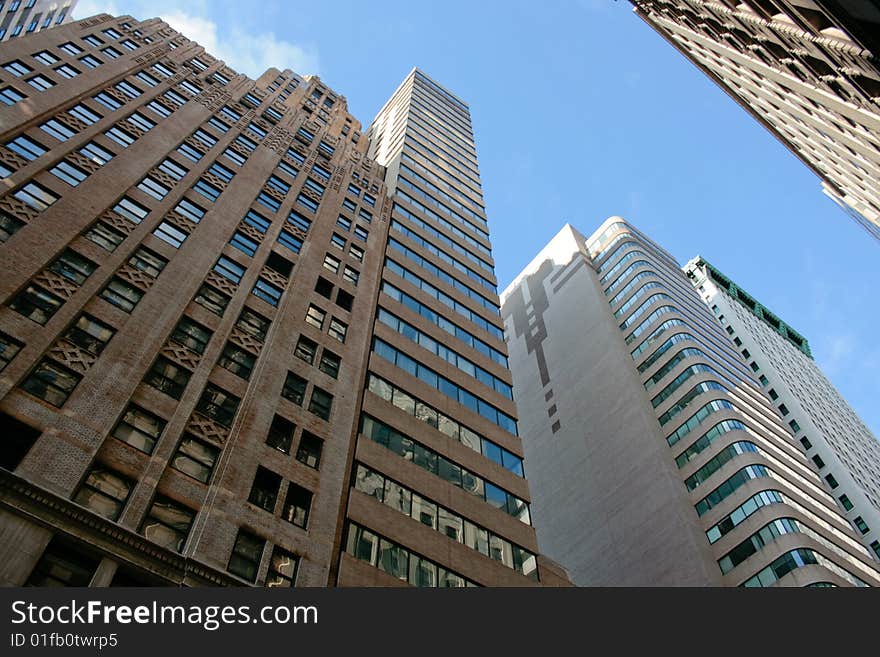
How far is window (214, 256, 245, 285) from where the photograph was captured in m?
31.5

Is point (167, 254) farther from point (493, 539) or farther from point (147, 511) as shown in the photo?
point (493, 539)

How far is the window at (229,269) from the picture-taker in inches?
1239

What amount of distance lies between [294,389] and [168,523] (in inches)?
342

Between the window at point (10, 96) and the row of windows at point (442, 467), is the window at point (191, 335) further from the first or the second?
the window at point (10, 96)

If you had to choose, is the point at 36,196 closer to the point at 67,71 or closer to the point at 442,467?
the point at 67,71

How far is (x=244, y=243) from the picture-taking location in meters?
34.4

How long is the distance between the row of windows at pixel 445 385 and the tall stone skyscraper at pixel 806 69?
2164 cm

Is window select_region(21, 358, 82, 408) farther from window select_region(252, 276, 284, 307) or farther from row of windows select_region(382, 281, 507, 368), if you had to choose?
row of windows select_region(382, 281, 507, 368)

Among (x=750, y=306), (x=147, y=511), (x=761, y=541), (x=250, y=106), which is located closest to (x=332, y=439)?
(x=147, y=511)

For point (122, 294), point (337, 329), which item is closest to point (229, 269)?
point (337, 329)

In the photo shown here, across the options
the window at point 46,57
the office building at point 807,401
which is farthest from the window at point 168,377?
the office building at point 807,401

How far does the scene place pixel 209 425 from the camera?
24.4 metres

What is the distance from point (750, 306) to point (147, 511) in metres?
126

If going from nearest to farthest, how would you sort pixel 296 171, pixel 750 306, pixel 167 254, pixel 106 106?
pixel 167 254
pixel 106 106
pixel 296 171
pixel 750 306
